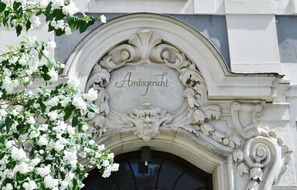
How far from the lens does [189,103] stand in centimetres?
810

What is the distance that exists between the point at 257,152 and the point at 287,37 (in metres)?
1.79

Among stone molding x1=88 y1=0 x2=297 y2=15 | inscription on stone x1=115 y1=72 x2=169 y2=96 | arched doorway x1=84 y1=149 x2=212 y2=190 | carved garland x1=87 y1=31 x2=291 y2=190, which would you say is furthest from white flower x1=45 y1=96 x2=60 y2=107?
stone molding x1=88 y1=0 x2=297 y2=15

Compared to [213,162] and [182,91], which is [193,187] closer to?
[213,162]

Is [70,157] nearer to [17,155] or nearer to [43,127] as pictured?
[43,127]

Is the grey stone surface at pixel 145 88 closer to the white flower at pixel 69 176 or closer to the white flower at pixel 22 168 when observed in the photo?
the white flower at pixel 69 176

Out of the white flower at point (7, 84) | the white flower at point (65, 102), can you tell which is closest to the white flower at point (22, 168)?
the white flower at point (65, 102)

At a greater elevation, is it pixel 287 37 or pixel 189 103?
pixel 287 37

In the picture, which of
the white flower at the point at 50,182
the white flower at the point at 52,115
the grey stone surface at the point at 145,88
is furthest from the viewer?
the grey stone surface at the point at 145,88

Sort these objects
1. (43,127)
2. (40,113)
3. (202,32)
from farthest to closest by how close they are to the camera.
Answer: (202,32) < (40,113) < (43,127)

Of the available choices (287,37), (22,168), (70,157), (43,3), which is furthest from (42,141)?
(287,37)

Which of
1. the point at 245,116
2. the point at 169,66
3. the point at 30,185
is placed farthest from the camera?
the point at 169,66

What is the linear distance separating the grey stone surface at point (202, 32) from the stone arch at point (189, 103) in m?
0.34

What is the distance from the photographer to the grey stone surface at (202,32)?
8.36 metres

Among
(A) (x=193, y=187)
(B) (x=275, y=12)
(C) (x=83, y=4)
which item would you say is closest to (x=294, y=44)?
(B) (x=275, y=12)
